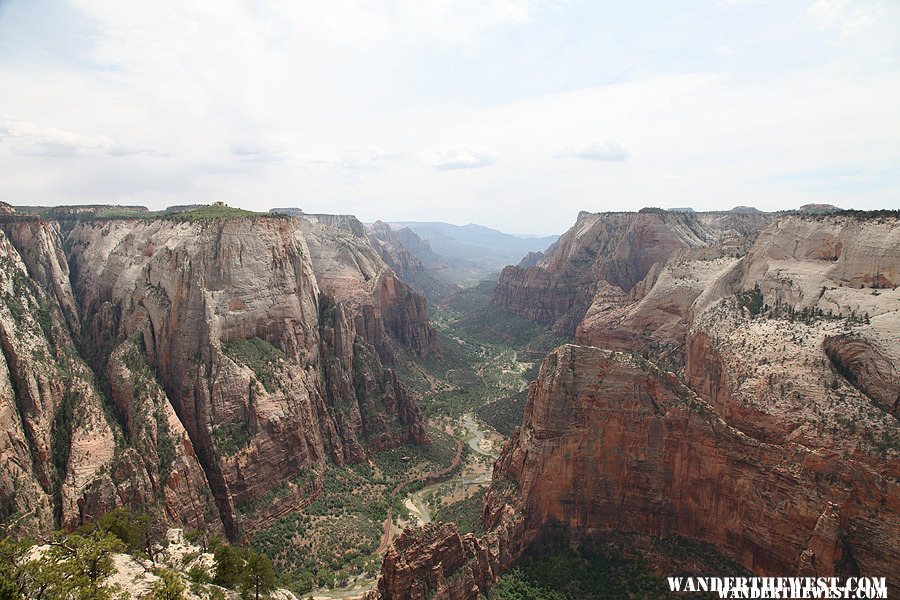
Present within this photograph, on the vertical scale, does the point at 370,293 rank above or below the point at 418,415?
above

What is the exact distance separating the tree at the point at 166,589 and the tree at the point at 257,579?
22.1 ft

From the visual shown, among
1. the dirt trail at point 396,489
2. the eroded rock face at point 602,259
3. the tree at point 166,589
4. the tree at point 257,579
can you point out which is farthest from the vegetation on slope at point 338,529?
the eroded rock face at point 602,259

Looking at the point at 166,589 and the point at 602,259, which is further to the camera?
the point at 602,259

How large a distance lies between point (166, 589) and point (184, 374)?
32996 millimetres

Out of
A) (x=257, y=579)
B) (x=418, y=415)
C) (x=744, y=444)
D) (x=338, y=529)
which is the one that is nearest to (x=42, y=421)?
(x=257, y=579)

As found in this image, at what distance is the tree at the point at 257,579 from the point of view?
31500mm

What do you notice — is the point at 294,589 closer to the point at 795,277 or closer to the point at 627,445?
the point at 627,445

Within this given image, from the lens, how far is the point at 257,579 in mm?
31594

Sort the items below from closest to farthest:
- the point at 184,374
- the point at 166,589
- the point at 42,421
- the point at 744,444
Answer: the point at 166,589
the point at 744,444
the point at 42,421
the point at 184,374

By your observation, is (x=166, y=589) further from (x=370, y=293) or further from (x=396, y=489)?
(x=370, y=293)

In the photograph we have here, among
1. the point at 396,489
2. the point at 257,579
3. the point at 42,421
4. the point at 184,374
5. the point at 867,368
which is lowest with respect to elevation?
the point at 396,489

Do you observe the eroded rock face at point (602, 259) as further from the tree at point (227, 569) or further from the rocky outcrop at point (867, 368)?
the tree at point (227, 569)

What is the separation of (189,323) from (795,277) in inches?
2499

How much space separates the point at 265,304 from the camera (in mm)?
63000
